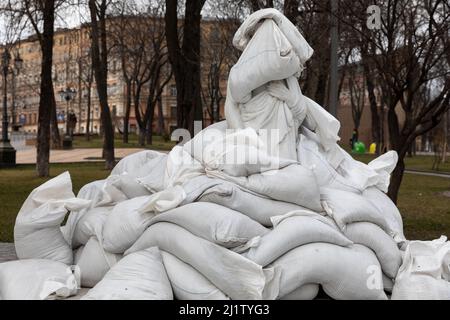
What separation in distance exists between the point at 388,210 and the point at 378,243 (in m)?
0.70

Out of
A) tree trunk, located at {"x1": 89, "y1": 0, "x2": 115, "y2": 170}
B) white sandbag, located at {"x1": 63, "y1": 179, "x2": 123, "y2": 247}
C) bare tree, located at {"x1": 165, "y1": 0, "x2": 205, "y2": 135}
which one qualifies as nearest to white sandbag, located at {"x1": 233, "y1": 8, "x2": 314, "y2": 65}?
white sandbag, located at {"x1": 63, "y1": 179, "x2": 123, "y2": 247}

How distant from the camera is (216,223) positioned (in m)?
3.77

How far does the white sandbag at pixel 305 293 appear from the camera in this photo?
12.3 ft

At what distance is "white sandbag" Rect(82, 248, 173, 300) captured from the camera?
3.35m

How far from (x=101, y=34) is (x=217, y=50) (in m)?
11.2

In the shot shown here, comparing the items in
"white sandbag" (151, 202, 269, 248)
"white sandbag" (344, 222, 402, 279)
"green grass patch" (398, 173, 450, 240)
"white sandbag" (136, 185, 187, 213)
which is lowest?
"green grass patch" (398, 173, 450, 240)

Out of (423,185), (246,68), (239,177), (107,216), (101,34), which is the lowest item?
(423,185)

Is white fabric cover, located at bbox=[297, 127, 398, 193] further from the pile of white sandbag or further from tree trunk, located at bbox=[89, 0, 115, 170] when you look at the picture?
tree trunk, located at bbox=[89, 0, 115, 170]

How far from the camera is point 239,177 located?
430cm

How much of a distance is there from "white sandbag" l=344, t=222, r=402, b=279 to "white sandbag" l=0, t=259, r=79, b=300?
6.52 feet

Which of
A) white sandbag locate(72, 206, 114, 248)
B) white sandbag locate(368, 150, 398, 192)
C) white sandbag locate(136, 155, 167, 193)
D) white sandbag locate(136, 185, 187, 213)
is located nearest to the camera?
white sandbag locate(136, 185, 187, 213)

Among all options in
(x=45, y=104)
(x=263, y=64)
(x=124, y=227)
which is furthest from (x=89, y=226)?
(x=45, y=104)
